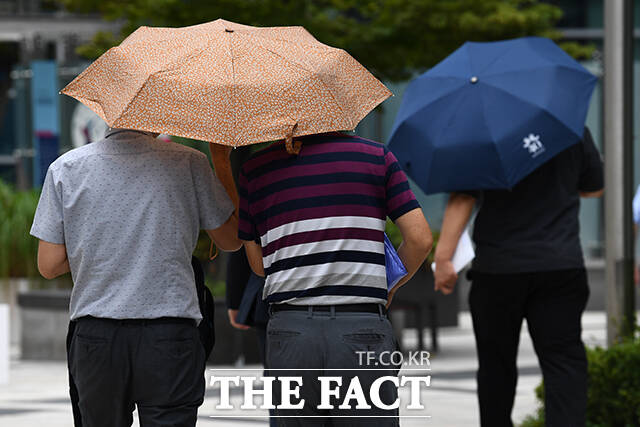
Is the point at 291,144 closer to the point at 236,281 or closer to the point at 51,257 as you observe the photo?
the point at 51,257

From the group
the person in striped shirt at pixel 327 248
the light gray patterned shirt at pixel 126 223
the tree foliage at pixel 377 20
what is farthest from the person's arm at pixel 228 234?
the tree foliage at pixel 377 20

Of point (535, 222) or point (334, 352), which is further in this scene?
point (535, 222)

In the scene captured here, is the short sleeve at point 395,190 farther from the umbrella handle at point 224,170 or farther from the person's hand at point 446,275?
the person's hand at point 446,275

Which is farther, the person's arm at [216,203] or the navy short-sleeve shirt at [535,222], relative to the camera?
the navy short-sleeve shirt at [535,222]

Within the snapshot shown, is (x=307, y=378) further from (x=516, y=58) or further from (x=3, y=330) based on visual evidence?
(x=3, y=330)

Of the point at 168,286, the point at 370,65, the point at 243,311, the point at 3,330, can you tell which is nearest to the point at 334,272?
the point at 168,286

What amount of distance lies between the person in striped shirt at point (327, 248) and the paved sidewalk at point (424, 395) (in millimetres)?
2178

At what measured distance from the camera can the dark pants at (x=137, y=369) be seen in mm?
4035

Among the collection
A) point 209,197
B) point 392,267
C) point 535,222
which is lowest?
point 392,267

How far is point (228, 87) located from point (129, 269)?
66cm

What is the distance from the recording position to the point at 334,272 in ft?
12.6

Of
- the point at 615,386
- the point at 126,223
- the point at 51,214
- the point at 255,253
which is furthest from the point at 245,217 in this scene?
the point at 615,386

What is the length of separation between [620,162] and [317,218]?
3525mm

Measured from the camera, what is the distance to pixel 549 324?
564 cm
